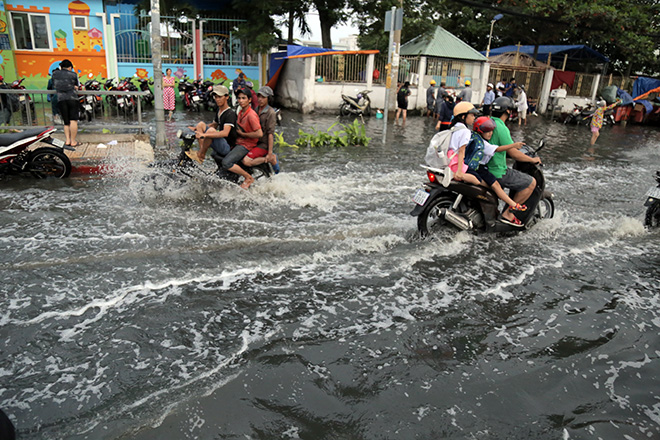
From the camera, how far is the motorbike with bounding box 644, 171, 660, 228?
6512 millimetres

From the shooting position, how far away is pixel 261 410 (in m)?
2.92

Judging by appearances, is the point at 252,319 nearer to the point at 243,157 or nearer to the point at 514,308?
the point at 514,308

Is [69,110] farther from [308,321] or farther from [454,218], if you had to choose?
[308,321]

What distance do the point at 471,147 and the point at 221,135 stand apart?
11.2 feet

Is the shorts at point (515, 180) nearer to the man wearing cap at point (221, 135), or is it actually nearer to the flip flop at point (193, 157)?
the man wearing cap at point (221, 135)

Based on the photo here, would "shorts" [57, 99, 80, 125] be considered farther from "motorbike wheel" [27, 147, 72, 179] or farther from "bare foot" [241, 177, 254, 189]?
"bare foot" [241, 177, 254, 189]

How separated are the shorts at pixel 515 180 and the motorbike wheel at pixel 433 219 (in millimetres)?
656

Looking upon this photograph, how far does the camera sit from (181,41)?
20.4 meters

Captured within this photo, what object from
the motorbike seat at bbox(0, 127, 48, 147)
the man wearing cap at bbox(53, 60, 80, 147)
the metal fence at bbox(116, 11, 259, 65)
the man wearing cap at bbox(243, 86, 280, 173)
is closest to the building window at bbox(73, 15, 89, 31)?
the metal fence at bbox(116, 11, 259, 65)

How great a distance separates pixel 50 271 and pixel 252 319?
209 cm

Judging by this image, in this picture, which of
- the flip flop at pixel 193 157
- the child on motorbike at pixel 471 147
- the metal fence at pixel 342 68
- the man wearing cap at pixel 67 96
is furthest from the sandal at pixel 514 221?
the metal fence at pixel 342 68

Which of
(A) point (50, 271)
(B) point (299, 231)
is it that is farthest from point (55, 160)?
(B) point (299, 231)

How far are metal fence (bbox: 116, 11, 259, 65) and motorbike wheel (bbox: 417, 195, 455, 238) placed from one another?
16381 millimetres

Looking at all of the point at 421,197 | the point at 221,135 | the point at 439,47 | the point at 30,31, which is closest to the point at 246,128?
the point at 221,135
